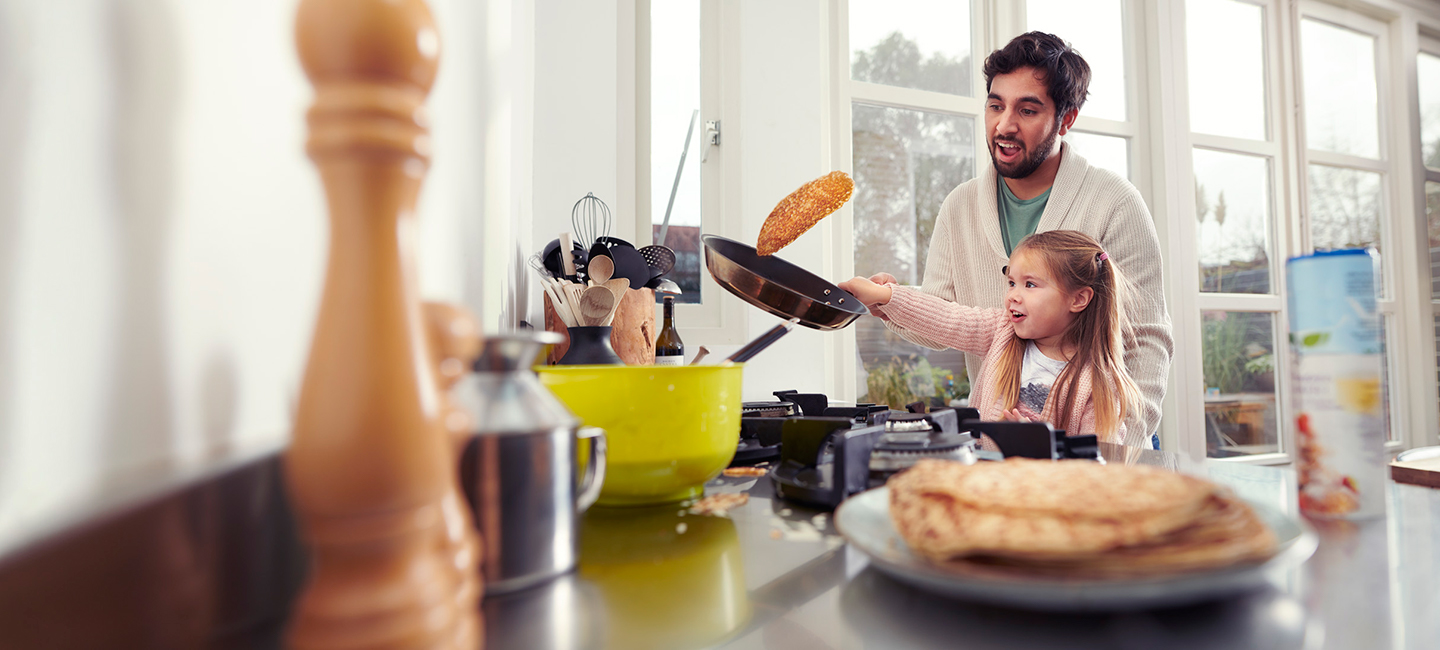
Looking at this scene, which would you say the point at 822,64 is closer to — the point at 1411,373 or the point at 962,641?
the point at 962,641

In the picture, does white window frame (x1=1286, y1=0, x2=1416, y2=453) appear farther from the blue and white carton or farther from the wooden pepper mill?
the wooden pepper mill

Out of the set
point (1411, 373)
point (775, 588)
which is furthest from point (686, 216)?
point (1411, 373)

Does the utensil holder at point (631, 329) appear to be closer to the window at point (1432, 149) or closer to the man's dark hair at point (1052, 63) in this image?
the man's dark hair at point (1052, 63)

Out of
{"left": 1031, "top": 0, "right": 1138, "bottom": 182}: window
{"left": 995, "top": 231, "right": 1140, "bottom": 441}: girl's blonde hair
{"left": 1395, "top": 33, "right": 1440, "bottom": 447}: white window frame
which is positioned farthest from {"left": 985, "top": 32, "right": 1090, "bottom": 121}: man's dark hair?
{"left": 1395, "top": 33, "right": 1440, "bottom": 447}: white window frame

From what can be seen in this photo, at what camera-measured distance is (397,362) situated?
179 mm

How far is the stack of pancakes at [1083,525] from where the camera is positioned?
268mm

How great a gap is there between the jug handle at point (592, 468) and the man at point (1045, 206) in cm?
153

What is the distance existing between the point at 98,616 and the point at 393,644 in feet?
0.27

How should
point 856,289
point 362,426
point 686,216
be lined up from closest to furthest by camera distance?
point 362,426
point 856,289
point 686,216

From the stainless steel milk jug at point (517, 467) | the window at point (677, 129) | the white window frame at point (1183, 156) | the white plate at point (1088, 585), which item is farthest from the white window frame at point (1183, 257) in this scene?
the stainless steel milk jug at point (517, 467)

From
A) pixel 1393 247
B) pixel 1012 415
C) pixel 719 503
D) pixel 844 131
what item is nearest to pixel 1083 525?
pixel 719 503

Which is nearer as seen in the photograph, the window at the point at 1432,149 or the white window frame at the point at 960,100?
the white window frame at the point at 960,100

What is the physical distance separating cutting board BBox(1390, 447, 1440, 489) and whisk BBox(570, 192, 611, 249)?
5.94 feet

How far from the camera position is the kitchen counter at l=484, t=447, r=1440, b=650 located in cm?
26
